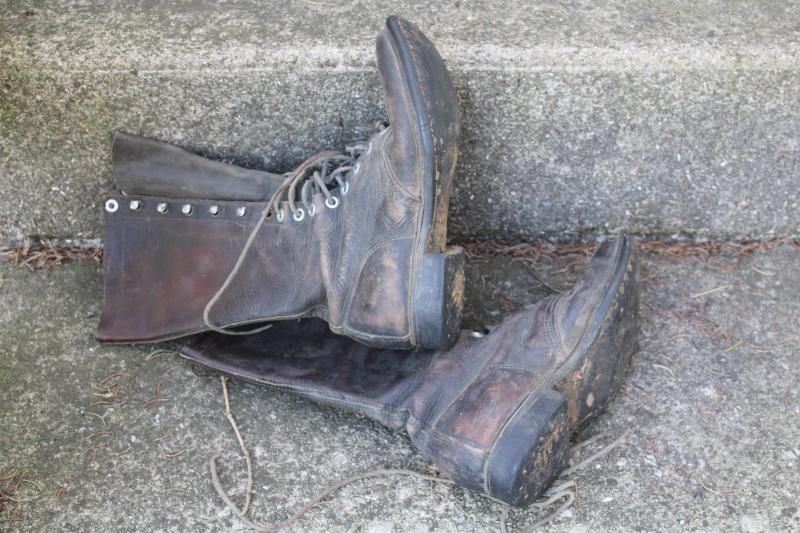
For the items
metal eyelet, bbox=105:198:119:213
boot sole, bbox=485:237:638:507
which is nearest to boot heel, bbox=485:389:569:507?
boot sole, bbox=485:237:638:507

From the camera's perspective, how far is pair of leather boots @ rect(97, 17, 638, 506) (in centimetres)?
146

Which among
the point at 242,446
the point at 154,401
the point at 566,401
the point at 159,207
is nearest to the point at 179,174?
the point at 159,207

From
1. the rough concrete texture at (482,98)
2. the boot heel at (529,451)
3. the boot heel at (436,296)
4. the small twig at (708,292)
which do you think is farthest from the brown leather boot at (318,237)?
the small twig at (708,292)

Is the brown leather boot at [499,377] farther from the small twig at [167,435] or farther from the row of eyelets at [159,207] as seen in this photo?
the row of eyelets at [159,207]

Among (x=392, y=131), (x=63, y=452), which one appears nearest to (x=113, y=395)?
(x=63, y=452)

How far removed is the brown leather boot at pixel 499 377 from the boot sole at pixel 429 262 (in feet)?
0.32

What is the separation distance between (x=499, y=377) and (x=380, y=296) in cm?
30

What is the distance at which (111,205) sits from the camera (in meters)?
1.75

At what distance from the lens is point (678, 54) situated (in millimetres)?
1723

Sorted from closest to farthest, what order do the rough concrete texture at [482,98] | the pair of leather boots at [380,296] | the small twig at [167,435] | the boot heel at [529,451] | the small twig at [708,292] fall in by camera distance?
the boot heel at [529,451], the pair of leather boots at [380,296], the small twig at [167,435], the rough concrete texture at [482,98], the small twig at [708,292]

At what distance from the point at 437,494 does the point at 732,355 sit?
76 centimetres

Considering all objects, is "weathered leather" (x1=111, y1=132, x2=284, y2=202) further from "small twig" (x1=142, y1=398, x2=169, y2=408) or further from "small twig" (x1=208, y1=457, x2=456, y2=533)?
"small twig" (x1=208, y1=457, x2=456, y2=533)

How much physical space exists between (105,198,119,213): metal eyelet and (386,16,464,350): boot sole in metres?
0.74

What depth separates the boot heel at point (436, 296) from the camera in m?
1.51
